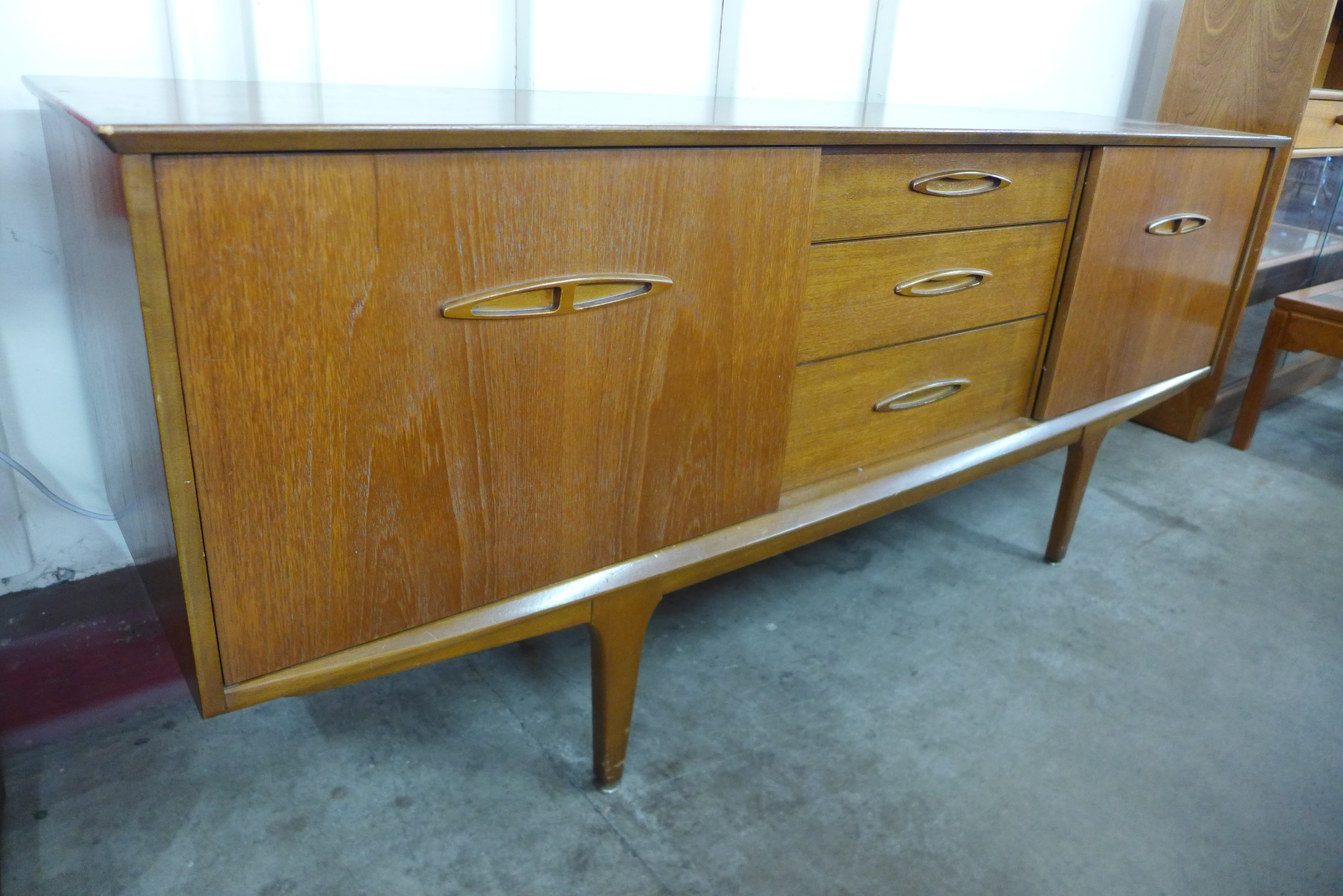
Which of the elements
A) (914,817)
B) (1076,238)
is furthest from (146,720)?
→ (1076,238)

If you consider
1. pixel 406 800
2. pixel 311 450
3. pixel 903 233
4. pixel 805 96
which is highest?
pixel 805 96

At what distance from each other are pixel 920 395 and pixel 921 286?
0.17 meters

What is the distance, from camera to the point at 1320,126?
2.16 metres

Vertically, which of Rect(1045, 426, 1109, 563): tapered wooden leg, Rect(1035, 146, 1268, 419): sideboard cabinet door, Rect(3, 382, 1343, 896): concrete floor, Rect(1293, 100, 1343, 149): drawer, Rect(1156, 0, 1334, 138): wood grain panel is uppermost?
Rect(1156, 0, 1334, 138): wood grain panel

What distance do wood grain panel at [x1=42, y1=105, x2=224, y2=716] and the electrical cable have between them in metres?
0.19

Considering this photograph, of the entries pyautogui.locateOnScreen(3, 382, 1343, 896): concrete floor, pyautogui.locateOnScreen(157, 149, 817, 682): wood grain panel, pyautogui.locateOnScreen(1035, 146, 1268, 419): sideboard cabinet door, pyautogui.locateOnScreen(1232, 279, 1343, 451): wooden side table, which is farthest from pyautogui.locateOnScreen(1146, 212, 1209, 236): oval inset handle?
pyautogui.locateOnScreen(1232, 279, 1343, 451): wooden side table

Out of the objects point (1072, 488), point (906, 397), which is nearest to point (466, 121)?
point (906, 397)

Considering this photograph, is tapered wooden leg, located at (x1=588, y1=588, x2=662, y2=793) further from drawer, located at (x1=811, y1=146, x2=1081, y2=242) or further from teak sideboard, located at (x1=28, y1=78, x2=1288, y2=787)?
drawer, located at (x1=811, y1=146, x2=1081, y2=242)

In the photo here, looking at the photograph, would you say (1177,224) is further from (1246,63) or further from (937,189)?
(1246,63)

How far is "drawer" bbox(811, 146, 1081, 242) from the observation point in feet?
3.31

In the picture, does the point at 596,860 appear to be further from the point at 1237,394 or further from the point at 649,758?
the point at 1237,394

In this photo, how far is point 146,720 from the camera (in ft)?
3.92

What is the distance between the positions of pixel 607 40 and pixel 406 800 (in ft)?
3.62

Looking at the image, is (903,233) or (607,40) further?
(607,40)
